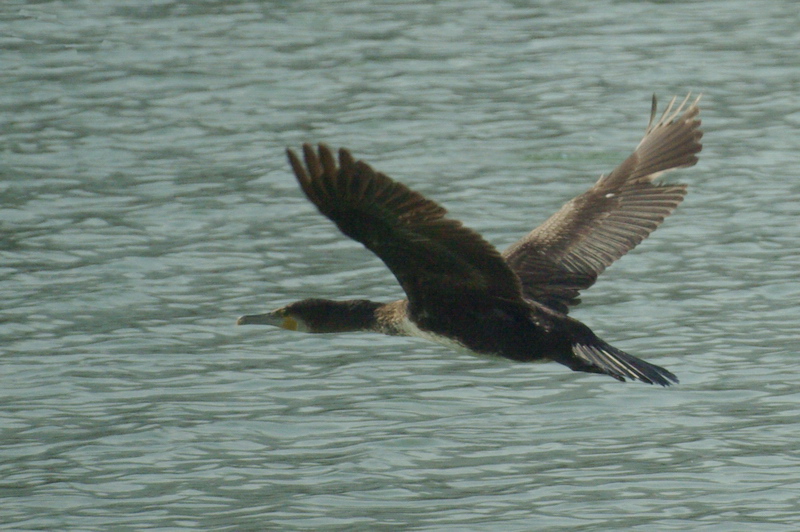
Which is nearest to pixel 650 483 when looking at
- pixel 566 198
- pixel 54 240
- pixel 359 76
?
pixel 566 198

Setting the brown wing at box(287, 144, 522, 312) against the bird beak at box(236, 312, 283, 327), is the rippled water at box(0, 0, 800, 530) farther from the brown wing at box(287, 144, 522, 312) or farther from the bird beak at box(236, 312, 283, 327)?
the brown wing at box(287, 144, 522, 312)

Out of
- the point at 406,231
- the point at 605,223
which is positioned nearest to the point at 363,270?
the point at 605,223

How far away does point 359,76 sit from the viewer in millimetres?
16219

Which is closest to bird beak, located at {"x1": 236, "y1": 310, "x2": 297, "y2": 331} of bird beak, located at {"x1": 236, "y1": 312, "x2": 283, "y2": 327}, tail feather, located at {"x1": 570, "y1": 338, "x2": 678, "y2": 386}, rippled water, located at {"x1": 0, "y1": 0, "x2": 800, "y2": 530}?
bird beak, located at {"x1": 236, "y1": 312, "x2": 283, "y2": 327}

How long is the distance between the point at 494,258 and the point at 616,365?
0.82 m

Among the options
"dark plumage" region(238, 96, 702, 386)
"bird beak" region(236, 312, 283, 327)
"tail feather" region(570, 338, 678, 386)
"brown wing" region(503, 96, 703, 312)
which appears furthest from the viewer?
"bird beak" region(236, 312, 283, 327)

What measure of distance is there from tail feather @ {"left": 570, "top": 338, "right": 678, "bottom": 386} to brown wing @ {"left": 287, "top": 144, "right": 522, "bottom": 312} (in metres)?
0.41

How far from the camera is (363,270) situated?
11.4 metres

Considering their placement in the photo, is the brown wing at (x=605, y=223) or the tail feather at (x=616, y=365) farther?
the brown wing at (x=605, y=223)

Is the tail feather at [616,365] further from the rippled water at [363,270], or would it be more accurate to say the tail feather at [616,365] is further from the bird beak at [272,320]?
the bird beak at [272,320]

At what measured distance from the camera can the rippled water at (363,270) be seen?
8281mm

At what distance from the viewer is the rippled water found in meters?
8.28

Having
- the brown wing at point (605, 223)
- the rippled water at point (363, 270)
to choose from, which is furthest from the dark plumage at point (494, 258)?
the rippled water at point (363, 270)

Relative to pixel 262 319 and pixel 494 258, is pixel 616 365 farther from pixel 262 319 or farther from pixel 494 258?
pixel 262 319
